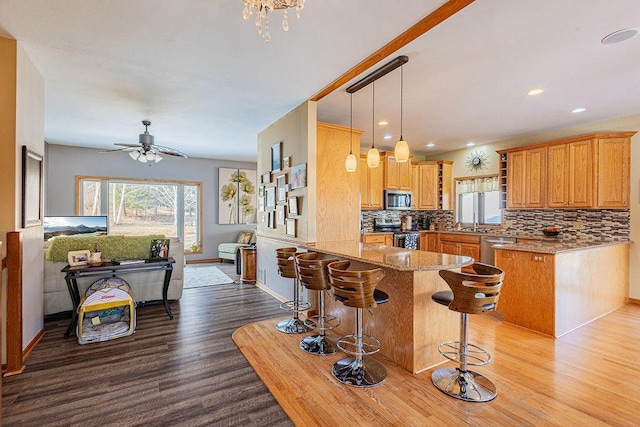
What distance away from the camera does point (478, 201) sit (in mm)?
6668

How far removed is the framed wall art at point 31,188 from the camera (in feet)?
9.29

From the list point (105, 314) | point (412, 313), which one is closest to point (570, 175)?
point (412, 313)

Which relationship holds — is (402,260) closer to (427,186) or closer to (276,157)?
(276,157)

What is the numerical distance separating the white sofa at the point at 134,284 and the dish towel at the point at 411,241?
420 centimetres

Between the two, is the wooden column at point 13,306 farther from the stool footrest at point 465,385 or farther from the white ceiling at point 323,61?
the stool footrest at point 465,385

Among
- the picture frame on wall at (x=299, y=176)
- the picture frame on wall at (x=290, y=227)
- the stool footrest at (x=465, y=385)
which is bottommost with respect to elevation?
the stool footrest at (x=465, y=385)

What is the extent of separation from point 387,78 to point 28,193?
3733 millimetres

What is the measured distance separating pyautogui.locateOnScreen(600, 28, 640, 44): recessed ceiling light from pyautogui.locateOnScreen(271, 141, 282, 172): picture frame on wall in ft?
12.2

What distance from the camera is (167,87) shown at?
3.62 m

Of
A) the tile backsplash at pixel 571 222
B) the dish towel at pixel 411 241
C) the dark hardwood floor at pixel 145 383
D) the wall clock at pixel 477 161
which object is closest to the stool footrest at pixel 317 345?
the dark hardwood floor at pixel 145 383

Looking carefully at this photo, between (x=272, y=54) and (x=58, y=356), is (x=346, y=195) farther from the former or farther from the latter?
(x=58, y=356)

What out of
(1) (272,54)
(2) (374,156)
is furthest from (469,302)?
(1) (272,54)

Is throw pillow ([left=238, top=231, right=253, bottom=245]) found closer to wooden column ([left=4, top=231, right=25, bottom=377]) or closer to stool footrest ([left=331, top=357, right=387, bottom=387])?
wooden column ([left=4, top=231, right=25, bottom=377])

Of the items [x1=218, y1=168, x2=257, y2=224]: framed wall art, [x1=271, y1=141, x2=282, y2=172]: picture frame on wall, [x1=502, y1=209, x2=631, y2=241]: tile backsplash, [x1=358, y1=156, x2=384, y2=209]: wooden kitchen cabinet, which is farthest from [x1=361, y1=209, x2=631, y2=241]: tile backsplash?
[x1=218, y1=168, x2=257, y2=224]: framed wall art
